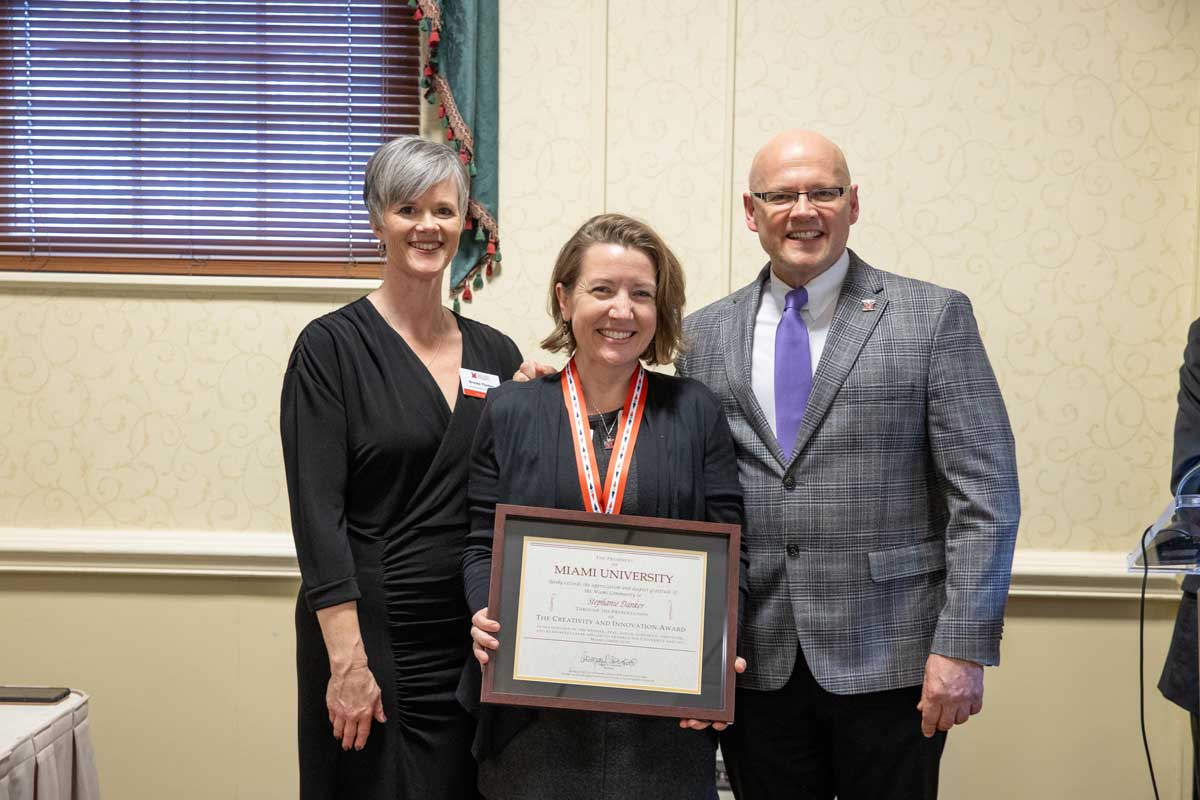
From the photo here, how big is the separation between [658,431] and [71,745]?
140cm

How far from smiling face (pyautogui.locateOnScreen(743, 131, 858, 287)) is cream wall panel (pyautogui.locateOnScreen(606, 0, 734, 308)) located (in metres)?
1.15

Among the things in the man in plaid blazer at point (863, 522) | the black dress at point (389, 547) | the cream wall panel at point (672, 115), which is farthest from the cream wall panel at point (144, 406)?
the man in plaid blazer at point (863, 522)

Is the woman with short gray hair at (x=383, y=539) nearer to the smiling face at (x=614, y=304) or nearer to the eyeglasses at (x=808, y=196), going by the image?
the smiling face at (x=614, y=304)

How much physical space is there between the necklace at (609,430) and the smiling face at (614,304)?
90 mm

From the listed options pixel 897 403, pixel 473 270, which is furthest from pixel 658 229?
pixel 897 403

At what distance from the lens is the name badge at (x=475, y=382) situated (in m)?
1.97

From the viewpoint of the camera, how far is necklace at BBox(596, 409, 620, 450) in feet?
5.62

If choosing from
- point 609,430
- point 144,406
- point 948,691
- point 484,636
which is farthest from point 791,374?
point 144,406

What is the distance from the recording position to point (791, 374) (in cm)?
185

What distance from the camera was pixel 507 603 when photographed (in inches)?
62.7

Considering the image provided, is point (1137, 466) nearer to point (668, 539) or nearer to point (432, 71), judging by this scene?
point (668, 539)

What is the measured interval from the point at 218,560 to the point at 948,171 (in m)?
2.53

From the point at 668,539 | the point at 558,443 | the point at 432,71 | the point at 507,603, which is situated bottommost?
the point at 507,603

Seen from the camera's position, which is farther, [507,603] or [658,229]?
[658,229]
